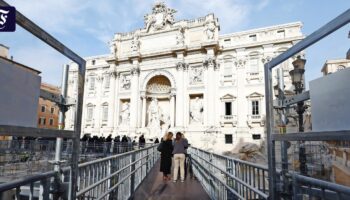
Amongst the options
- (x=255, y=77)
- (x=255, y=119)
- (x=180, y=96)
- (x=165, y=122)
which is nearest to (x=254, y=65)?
(x=255, y=77)

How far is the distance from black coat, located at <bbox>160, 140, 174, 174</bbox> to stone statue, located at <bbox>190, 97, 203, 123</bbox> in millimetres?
16394

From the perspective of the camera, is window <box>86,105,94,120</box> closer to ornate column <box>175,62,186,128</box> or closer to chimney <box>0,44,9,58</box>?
ornate column <box>175,62,186,128</box>

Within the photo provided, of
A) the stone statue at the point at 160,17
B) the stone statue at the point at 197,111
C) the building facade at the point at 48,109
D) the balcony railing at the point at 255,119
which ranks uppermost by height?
the stone statue at the point at 160,17

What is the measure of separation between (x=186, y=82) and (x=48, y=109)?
23.6 meters

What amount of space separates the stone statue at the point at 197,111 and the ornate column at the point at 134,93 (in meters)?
6.41

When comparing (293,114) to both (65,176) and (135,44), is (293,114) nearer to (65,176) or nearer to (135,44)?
(65,176)

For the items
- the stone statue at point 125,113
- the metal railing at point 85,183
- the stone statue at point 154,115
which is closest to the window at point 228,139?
the stone statue at point 154,115

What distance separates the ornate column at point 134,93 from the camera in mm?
26234

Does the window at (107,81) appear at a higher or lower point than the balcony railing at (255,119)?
higher

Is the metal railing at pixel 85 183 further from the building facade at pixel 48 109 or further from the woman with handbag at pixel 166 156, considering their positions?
the woman with handbag at pixel 166 156

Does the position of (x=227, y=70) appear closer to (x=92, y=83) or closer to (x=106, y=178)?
(x=92, y=83)

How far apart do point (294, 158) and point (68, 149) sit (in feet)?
6.54

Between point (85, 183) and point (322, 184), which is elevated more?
point (322, 184)

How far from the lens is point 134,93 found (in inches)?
1070
